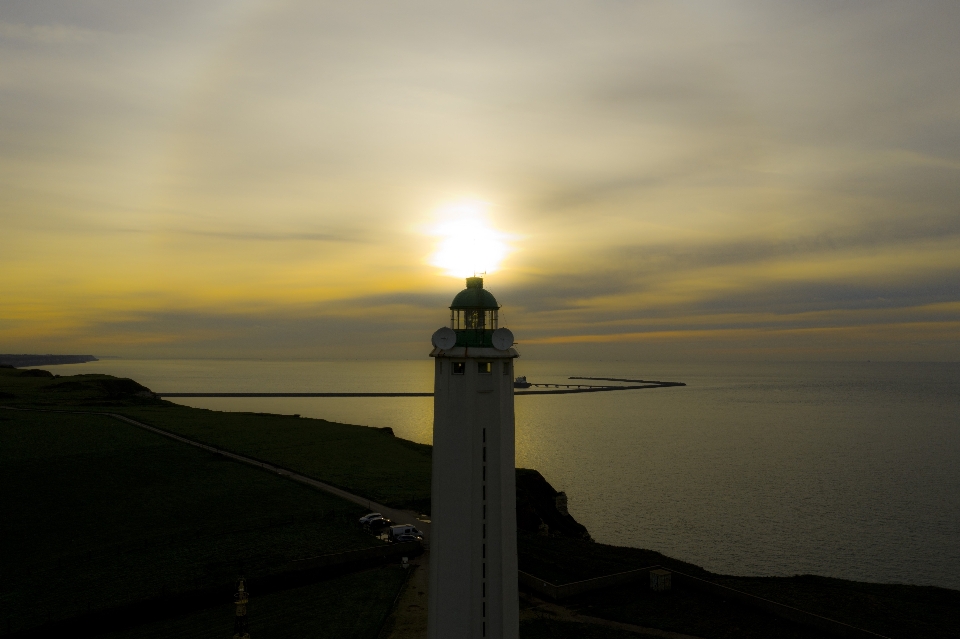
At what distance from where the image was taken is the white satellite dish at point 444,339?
20.1 metres

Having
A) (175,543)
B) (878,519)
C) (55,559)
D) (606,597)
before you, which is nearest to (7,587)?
(55,559)

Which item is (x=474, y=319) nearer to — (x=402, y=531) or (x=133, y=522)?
(x=402, y=531)

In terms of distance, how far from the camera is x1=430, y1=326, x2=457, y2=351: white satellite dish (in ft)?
66.0

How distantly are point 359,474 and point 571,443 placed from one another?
80.9 m

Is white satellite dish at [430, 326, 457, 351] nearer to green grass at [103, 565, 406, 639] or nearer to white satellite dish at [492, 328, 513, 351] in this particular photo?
white satellite dish at [492, 328, 513, 351]

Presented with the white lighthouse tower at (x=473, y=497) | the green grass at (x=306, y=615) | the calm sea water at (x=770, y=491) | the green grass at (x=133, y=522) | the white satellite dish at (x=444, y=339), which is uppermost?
the white satellite dish at (x=444, y=339)

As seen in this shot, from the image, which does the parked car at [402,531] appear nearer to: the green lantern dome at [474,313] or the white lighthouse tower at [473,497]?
the white lighthouse tower at [473,497]

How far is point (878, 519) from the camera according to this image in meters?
76.6

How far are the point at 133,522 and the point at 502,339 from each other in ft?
131

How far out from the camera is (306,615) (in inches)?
1287

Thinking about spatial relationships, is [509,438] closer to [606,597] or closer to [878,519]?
[606,597]

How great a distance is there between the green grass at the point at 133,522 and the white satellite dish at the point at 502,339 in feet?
86.0

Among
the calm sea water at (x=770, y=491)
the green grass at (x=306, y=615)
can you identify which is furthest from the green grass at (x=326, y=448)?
the calm sea water at (x=770, y=491)

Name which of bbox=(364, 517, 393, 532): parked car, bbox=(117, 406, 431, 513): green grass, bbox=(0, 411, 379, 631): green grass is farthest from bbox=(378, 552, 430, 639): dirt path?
bbox=(117, 406, 431, 513): green grass
